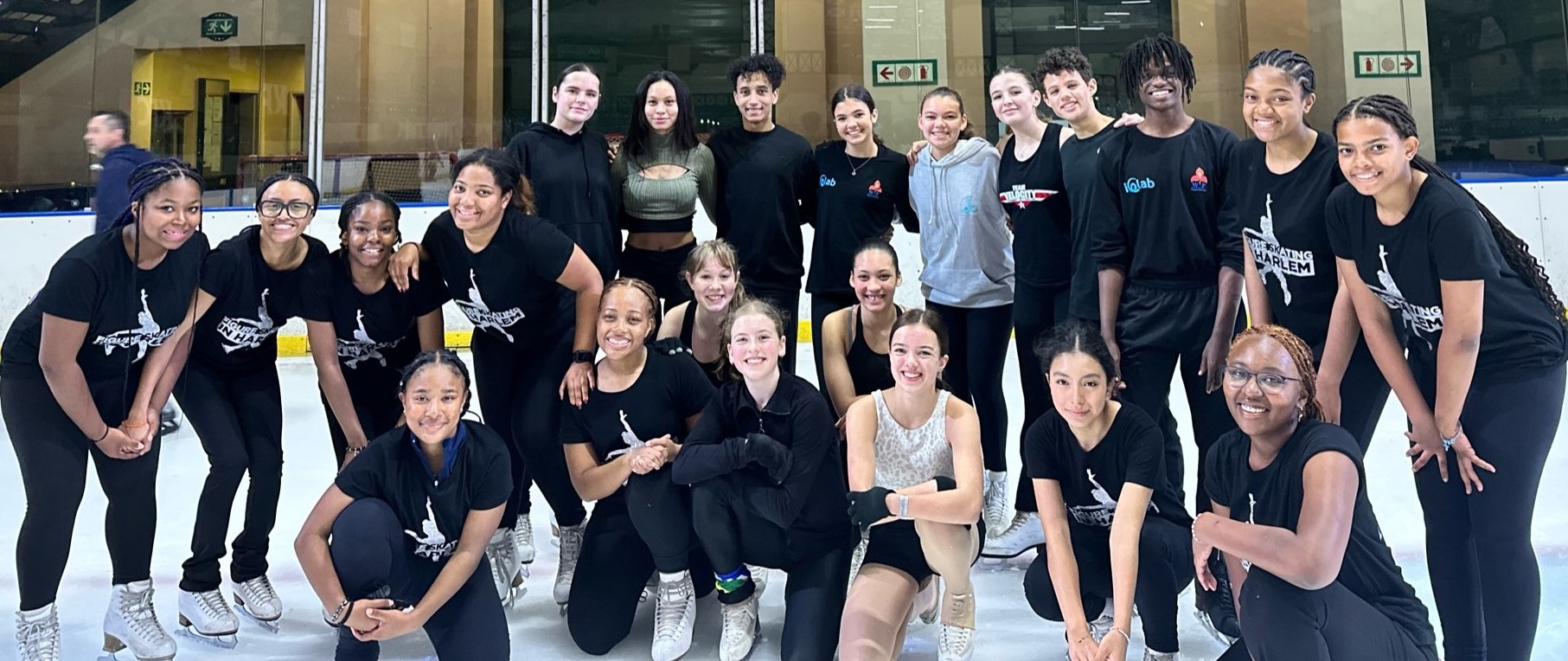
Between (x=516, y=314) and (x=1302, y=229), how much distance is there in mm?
1892

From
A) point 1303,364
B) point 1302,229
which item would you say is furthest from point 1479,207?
point 1303,364

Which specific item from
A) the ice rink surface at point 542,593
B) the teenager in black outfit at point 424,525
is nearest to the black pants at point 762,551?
the ice rink surface at point 542,593

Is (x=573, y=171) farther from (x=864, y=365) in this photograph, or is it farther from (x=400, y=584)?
(x=400, y=584)

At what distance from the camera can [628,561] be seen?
2.63 meters

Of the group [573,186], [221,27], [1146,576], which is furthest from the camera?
[221,27]

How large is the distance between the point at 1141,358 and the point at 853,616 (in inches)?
39.1

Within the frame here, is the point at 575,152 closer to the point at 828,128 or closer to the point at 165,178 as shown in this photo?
the point at 165,178

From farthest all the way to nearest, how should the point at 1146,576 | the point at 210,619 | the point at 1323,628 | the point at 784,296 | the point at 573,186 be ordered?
the point at 784,296
the point at 573,186
the point at 210,619
the point at 1146,576
the point at 1323,628

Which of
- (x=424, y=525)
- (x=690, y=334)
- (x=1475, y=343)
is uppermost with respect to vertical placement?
(x=690, y=334)

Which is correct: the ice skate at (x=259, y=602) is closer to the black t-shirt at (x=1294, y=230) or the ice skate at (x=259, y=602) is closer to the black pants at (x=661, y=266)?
the black pants at (x=661, y=266)

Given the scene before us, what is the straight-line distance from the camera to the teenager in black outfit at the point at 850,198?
10.8 feet

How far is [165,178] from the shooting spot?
7.64 ft

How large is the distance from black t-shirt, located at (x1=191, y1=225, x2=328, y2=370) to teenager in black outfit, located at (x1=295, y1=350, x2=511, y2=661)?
61cm

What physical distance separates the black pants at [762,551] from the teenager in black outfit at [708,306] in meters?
0.36
